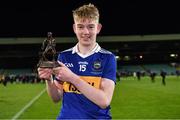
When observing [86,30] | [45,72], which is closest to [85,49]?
[86,30]

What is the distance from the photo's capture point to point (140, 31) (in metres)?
34.4

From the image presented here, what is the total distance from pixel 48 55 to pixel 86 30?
0.39 meters

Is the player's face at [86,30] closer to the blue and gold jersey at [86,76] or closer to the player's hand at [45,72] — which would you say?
the blue and gold jersey at [86,76]

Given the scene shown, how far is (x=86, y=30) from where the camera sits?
284cm

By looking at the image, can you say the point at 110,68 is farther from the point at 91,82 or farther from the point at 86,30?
the point at 86,30

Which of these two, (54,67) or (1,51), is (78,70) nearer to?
(54,67)

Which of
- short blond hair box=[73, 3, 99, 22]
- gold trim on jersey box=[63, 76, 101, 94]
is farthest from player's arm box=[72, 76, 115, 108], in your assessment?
short blond hair box=[73, 3, 99, 22]

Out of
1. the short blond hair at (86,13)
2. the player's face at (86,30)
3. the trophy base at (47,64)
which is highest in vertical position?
the short blond hair at (86,13)

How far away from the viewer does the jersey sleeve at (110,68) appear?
298cm

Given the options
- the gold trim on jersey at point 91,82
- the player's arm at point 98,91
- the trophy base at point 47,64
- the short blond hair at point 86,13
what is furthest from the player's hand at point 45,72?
the short blond hair at point 86,13

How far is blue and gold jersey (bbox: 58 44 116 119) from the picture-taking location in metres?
2.94

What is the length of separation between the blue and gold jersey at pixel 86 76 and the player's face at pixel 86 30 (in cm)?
12

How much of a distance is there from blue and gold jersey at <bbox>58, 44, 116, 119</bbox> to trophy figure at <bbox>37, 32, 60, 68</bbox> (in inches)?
13.8

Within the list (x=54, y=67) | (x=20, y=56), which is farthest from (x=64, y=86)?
(x=20, y=56)
